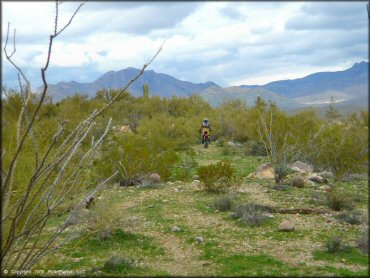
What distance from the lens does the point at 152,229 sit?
989 cm

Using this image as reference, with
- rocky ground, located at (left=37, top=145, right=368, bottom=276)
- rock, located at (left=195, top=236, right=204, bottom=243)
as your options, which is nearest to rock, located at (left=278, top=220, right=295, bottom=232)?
rocky ground, located at (left=37, top=145, right=368, bottom=276)

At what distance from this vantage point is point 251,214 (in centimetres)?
1027

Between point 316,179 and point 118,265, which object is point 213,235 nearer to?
point 118,265

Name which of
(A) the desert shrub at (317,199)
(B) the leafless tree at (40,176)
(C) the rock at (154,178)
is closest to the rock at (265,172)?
(A) the desert shrub at (317,199)

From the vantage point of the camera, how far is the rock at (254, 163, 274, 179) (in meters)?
16.1

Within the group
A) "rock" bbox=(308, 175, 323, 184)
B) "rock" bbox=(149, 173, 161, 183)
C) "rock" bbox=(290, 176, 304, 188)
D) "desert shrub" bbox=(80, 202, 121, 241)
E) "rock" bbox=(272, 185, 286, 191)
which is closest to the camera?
"desert shrub" bbox=(80, 202, 121, 241)

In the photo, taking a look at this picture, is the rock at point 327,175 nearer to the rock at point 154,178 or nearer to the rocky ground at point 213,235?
the rocky ground at point 213,235

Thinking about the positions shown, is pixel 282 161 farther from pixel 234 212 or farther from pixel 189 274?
pixel 189 274

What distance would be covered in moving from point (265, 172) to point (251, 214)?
627 centimetres

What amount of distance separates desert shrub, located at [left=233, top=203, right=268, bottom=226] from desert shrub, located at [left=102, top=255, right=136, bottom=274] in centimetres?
336

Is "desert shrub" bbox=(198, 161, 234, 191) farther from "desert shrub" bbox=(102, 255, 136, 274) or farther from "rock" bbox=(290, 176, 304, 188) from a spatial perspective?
"desert shrub" bbox=(102, 255, 136, 274)

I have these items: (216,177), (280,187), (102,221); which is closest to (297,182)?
(280,187)

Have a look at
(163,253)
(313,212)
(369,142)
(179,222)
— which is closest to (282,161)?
(313,212)

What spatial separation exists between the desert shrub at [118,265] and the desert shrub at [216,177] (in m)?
6.52
